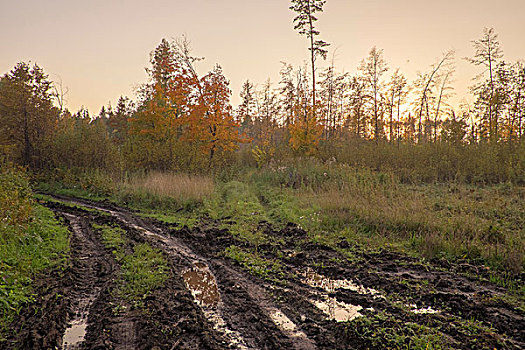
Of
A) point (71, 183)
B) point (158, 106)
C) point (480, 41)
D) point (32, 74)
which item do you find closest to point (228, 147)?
point (158, 106)

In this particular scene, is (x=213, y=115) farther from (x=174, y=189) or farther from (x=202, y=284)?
(x=202, y=284)

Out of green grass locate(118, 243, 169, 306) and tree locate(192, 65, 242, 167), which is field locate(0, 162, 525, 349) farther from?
tree locate(192, 65, 242, 167)

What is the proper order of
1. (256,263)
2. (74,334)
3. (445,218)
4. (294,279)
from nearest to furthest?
1. (74,334)
2. (294,279)
3. (256,263)
4. (445,218)

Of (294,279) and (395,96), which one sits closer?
(294,279)

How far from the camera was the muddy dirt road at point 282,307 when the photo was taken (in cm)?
329

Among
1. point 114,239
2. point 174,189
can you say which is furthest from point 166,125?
point 114,239

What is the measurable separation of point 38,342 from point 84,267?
254 centimetres

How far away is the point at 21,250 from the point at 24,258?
1.50ft

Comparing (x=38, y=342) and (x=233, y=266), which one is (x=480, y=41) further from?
(x=38, y=342)

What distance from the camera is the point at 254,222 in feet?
30.4

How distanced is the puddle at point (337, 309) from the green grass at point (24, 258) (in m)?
3.92

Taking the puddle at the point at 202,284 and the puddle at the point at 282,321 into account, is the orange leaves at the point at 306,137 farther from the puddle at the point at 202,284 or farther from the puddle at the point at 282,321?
the puddle at the point at 282,321

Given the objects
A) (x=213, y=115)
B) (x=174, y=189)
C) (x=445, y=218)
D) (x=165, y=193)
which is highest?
(x=213, y=115)

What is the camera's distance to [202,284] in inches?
197
